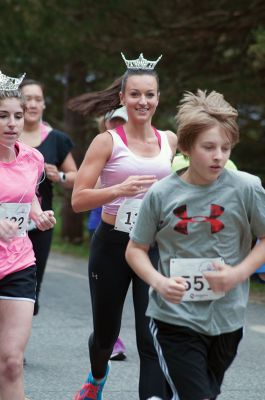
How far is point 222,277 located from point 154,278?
0.29m

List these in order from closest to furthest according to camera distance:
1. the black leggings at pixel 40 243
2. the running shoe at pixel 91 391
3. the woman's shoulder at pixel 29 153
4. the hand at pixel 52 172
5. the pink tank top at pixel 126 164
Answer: the woman's shoulder at pixel 29 153 → the pink tank top at pixel 126 164 → the running shoe at pixel 91 391 → the black leggings at pixel 40 243 → the hand at pixel 52 172

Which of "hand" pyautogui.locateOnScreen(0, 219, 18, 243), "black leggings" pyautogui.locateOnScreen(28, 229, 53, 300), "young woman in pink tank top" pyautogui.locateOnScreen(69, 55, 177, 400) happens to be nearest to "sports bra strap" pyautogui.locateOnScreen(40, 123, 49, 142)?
"black leggings" pyautogui.locateOnScreen(28, 229, 53, 300)

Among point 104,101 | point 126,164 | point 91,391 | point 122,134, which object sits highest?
point 104,101

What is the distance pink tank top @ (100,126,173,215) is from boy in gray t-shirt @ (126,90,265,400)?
1111 mm

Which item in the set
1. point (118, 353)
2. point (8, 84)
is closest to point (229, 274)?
point (8, 84)

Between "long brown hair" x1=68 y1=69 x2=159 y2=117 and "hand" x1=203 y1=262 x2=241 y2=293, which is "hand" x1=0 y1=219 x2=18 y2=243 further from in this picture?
"long brown hair" x1=68 y1=69 x2=159 y2=117

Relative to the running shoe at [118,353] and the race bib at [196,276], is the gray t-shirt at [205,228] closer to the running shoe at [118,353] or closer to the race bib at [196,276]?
the race bib at [196,276]

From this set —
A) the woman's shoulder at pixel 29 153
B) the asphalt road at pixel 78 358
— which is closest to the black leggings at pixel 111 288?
the woman's shoulder at pixel 29 153

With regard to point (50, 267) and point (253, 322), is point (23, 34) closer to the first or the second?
point (50, 267)

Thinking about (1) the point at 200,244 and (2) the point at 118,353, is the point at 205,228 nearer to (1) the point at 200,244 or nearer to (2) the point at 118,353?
(1) the point at 200,244

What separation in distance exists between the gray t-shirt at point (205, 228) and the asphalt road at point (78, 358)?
225 centimetres

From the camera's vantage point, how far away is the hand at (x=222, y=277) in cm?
428

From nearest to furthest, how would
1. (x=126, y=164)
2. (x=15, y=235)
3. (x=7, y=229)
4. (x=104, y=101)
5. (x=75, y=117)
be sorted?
1. (x=7, y=229)
2. (x=15, y=235)
3. (x=126, y=164)
4. (x=104, y=101)
5. (x=75, y=117)

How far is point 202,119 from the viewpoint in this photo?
4461 mm
